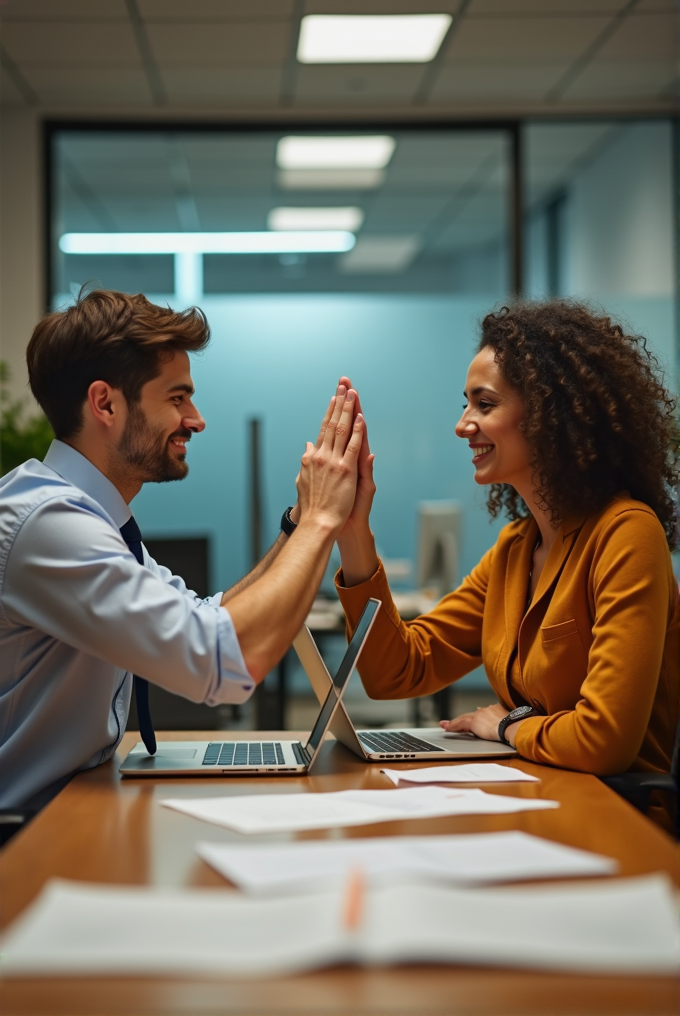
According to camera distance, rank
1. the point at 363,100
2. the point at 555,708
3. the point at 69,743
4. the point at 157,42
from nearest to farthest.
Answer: the point at 69,743, the point at 555,708, the point at 157,42, the point at 363,100

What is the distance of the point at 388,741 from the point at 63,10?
3.32m

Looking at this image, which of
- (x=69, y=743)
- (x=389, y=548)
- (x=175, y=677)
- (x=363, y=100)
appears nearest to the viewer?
(x=175, y=677)

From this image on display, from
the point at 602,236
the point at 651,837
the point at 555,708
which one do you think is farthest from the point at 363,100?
the point at 651,837

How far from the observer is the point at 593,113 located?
5.02 m

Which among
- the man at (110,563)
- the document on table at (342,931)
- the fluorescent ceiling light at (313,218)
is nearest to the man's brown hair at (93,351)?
the man at (110,563)

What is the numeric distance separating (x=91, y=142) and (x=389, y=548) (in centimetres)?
252

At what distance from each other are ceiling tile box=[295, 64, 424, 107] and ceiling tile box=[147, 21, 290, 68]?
9.3 inches

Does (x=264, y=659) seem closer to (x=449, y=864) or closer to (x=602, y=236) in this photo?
(x=449, y=864)

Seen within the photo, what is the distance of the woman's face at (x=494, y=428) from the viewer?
1.88 m

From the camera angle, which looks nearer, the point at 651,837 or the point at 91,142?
the point at 651,837

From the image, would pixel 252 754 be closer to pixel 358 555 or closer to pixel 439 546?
pixel 358 555

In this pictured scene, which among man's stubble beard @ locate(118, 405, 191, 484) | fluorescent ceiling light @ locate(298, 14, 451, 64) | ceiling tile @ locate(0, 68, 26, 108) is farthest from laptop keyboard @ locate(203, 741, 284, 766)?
ceiling tile @ locate(0, 68, 26, 108)

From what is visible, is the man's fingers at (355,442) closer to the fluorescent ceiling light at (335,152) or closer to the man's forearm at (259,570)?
the man's forearm at (259,570)

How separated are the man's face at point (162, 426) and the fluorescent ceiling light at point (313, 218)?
3890mm
